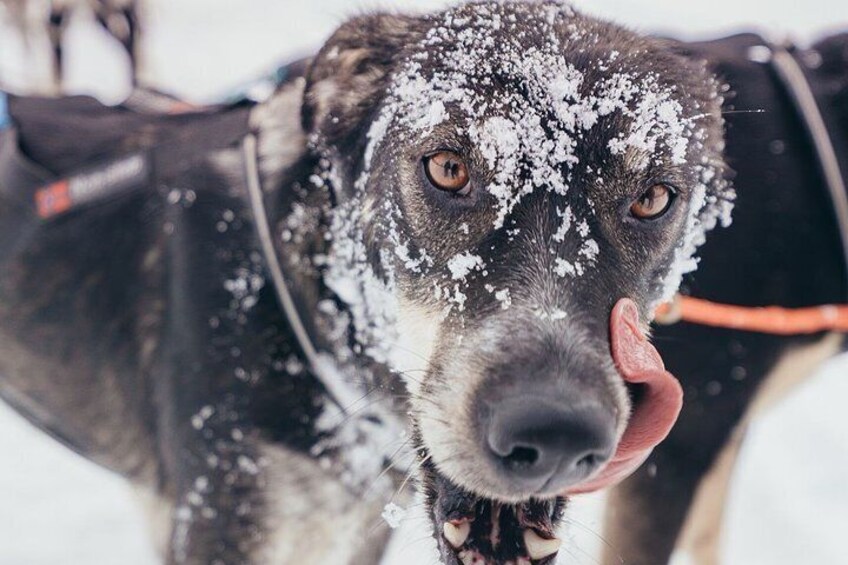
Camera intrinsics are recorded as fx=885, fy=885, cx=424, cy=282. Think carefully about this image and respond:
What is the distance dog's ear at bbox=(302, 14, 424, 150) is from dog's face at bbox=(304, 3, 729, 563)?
5cm

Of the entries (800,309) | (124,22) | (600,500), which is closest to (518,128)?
(800,309)

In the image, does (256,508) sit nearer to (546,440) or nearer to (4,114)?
(546,440)

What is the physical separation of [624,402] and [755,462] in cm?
219

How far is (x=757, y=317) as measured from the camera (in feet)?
6.31

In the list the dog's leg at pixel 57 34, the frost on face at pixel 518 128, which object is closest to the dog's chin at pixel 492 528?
the frost on face at pixel 518 128

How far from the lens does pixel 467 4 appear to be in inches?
64.7

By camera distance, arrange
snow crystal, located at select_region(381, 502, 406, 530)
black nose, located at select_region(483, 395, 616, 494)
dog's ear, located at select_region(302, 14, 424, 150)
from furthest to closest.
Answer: dog's ear, located at select_region(302, 14, 424, 150)
snow crystal, located at select_region(381, 502, 406, 530)
black nose, located at select_region(483, 395, 616, 494)

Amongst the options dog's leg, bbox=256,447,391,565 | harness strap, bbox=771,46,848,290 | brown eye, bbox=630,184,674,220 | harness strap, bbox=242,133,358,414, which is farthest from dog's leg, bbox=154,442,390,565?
harness strap, bbox=771,46,848,290

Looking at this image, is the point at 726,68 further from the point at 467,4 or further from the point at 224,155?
the point at 224,155

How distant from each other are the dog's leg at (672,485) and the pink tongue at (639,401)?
A: 637 millimetres

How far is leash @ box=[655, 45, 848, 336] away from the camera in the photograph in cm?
188

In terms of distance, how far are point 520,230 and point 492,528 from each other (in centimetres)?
46

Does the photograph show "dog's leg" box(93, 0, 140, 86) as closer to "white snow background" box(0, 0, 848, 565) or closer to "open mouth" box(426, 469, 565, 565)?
"white snow background" box(0, 0, 848, 565)

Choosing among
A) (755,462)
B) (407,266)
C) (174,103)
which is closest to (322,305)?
(407,266)
